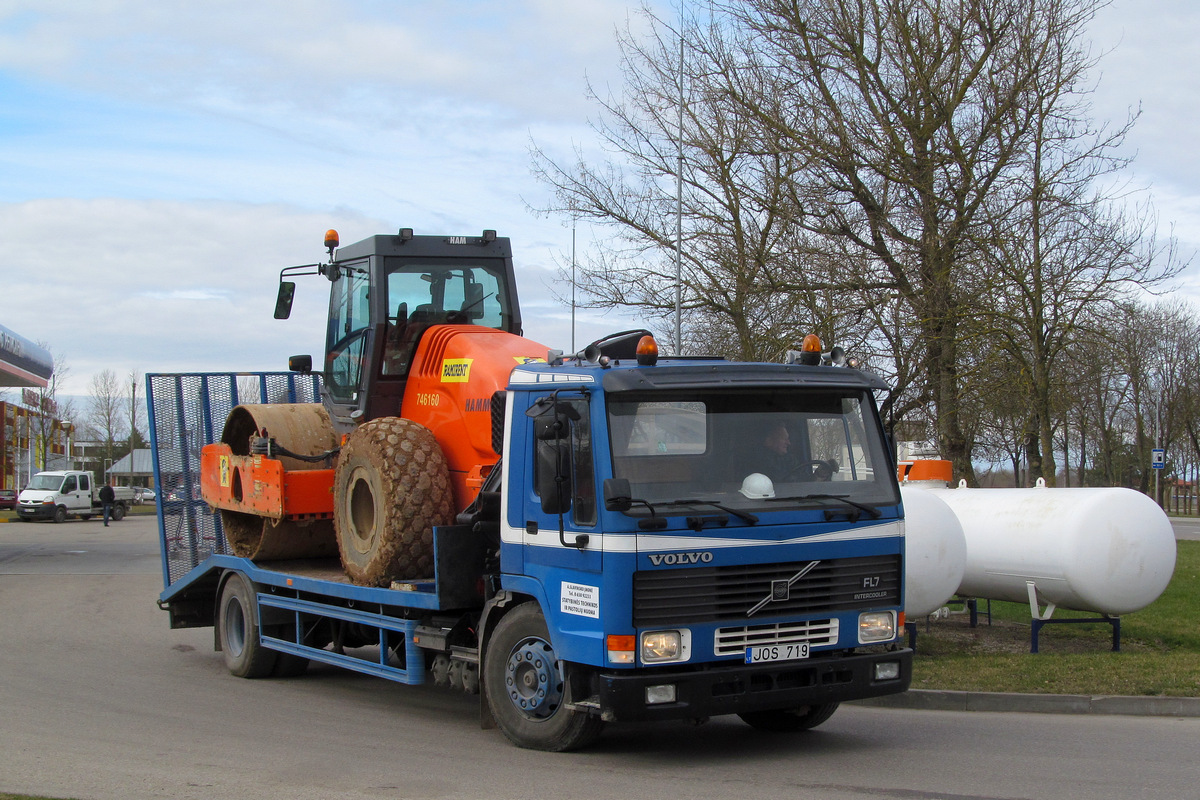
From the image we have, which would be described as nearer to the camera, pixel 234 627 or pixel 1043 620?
pixel 234 627

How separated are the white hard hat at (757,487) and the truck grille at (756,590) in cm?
45

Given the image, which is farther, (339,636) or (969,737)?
(339,636)

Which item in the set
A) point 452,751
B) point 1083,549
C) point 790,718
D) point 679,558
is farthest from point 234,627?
point 1083,549

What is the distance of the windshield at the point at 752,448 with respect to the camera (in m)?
7.08

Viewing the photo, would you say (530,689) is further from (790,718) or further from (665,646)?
(790,718)

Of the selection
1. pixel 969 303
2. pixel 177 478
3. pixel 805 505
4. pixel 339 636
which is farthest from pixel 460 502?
pixel 969 303

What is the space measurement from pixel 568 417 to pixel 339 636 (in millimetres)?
4248

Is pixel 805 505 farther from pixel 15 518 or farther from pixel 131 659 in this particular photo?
pixel 15 518

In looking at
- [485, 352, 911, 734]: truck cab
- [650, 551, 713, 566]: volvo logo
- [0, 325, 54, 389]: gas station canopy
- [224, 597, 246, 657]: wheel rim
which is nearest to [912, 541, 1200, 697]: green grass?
[485, 352, 911, 734]: truck cab

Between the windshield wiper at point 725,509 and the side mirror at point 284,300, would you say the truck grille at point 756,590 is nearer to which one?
the windshield wiper at point 725,509

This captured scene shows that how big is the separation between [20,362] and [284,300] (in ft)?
85.3

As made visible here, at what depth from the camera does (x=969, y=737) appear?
8117mm

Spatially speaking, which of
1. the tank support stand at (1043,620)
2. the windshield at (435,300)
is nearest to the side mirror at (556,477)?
the windshield at (435,300)

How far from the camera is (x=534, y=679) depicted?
7.51m
